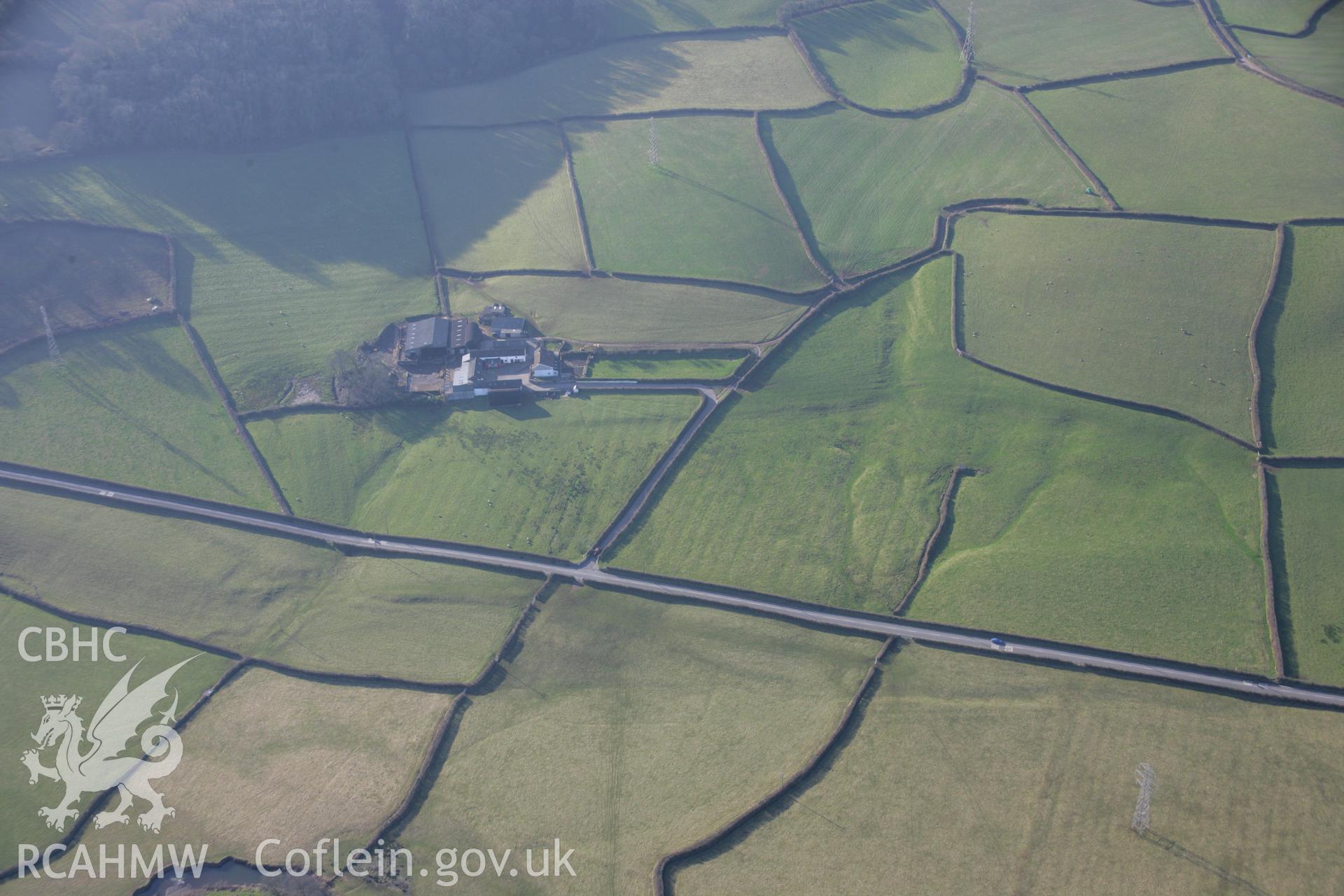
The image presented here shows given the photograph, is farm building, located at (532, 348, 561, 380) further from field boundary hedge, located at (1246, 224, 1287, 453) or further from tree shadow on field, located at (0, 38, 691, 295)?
field boundary hedge, located at (1246, 224, 1287, 453)

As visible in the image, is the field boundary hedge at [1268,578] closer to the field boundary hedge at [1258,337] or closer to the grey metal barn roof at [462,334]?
the field boundary hedge at [1258,337]

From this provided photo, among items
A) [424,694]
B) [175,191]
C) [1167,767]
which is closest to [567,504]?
[424,694]

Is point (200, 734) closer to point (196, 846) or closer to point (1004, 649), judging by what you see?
point (196, 846)

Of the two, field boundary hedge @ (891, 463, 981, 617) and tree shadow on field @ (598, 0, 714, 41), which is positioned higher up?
tree shadow on field @ (598, 0, 714, 41)

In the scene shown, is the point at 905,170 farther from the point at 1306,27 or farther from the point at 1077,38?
the point at 1306,27

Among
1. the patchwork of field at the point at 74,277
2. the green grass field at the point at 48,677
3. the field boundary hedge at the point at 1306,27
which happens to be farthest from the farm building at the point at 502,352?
the field boundary hedge at the point at 1306,27

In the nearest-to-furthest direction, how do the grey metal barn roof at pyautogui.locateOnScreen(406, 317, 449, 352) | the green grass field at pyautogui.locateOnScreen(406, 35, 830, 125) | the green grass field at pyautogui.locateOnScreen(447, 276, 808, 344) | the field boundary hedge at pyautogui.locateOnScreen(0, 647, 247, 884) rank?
the field boundary hedge at pyautogui.locateOnScreen(0, 647, 247, 884) → the green grass field at pyautogui.locateOnScreen(447, 276, 808, 344) → the grey metal barn roof at pyautogui.locateOnScreen(406, 317, 449, 352) → the green grass field at pyautogui.locateOnScreen(406, 35, 830, 125)

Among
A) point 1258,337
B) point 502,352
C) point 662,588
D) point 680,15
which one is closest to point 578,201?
point 502,352

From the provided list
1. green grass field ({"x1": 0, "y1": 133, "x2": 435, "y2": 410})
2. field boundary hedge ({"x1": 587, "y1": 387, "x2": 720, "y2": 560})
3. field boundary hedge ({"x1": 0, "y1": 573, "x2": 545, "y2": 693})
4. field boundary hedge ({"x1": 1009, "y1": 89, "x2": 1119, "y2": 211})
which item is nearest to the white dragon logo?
field boundary hedge ({"x1": 0, "y1": 573, "x2": 545, "y2": 693})
